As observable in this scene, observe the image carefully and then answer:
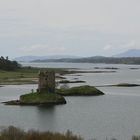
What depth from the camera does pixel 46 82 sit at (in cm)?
9406

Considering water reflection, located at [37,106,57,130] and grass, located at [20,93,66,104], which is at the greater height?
grass, located at [20,93,66,104]

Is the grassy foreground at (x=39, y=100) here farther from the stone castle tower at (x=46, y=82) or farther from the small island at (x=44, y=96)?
the stone castle tower at (x=46, y=82)

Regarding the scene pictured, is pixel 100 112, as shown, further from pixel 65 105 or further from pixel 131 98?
pixel 131 98

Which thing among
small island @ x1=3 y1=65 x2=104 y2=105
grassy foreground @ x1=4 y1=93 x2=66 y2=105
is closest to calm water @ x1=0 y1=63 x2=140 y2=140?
grassy foreground @ x1=4 y1=93 x2=66 y2=105

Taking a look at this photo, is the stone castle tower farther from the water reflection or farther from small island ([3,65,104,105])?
the water reflection

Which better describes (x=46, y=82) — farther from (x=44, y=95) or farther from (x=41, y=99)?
(x=41, y=99)

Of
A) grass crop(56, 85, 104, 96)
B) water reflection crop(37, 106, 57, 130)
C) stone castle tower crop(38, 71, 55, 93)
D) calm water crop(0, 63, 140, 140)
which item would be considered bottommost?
water reflection crop(37, 106, 57, 130)

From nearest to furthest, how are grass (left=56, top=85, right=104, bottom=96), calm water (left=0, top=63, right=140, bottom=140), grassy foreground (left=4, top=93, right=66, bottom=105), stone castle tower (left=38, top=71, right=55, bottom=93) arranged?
calm water (left=0, top=63, right=140, bottom=140), grassy foreground (left=4, top=93, right=66, bottom=105), stone castle tower (left=38, top=71, right=55, bottom=93), grass (left=56, top=85, right=104, bottom=96)

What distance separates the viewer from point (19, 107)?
3307 inches

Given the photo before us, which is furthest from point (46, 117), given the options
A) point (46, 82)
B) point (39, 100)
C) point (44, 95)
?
point (46, 82)

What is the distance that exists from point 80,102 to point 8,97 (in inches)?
704

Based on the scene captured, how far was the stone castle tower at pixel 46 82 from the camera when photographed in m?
92.6

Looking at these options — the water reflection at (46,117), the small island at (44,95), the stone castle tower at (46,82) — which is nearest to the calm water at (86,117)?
the water reflection at (46,117)

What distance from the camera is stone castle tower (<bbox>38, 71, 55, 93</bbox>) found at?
9256 centimetres
